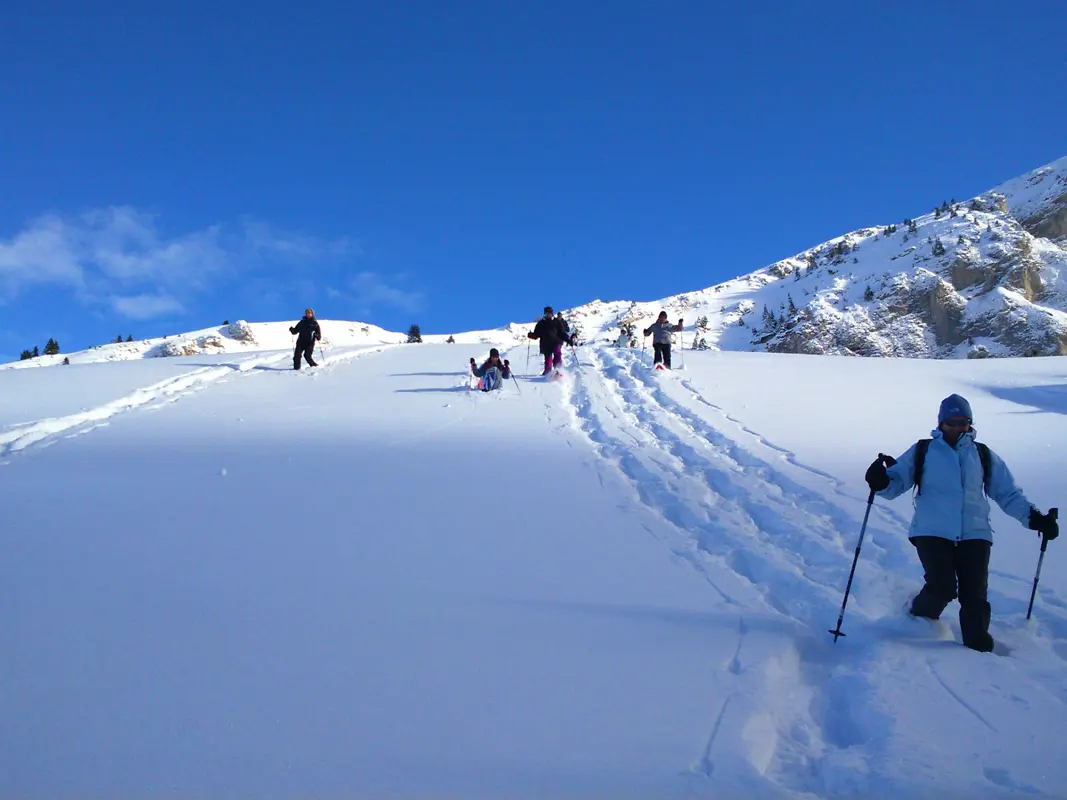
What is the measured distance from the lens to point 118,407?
1435cm

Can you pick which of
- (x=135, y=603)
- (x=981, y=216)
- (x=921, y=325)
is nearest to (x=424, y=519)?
(x=135, y=603)

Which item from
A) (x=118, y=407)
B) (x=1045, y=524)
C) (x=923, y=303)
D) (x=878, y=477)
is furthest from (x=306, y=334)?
(x=923, y=303)

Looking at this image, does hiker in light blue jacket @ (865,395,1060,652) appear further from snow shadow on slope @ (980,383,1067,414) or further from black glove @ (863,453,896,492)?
snow shadow on slope @ (980,383,1067,414)

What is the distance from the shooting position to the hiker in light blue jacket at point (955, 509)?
4746 millimetres

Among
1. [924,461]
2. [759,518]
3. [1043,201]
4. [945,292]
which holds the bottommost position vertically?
[759,518]

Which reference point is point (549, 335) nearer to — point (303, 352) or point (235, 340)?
point (303, 352)

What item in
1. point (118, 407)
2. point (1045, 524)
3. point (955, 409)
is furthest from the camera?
point (118, 407)

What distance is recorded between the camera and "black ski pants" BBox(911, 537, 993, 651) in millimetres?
4652

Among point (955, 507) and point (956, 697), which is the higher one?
point (955, 507)

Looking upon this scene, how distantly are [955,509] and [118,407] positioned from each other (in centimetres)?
1411

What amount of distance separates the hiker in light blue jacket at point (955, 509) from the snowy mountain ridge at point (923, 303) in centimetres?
4943

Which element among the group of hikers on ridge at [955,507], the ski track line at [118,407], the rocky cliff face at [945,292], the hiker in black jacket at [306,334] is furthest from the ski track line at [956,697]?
the rocky cliff face at [945,292]

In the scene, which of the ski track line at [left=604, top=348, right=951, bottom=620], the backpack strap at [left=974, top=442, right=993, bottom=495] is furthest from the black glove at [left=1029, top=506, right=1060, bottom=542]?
the ski track line at [left=604, top=348, right=951, bottom=620]

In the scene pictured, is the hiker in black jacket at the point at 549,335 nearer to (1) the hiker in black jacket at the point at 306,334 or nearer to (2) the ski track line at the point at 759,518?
(1) the hiker in black jacket at the point at 306,334
